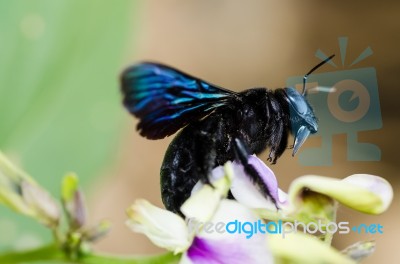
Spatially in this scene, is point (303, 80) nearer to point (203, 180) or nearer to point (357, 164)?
point (203, 180)

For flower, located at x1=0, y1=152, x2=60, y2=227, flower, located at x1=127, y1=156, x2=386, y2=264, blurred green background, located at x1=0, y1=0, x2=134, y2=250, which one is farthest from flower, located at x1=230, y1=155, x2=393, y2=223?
blurred green background, located at x1=0, y1=0, x2=134, y2=250

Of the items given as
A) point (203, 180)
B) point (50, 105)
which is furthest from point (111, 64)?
point (203, 180)

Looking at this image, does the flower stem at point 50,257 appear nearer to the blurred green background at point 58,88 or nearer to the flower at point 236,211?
the flower at point 236,211

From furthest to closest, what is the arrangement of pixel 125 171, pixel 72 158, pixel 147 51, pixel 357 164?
pixel 147 51 < pixel 125 171 < pixel 357 164 < pixel 72 158

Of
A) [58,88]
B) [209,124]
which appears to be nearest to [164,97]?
[209,124]

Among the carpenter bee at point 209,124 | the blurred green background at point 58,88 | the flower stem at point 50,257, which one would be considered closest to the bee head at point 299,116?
the carpenter bee at point 209,124

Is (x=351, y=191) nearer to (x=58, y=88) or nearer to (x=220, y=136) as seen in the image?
(x=220, y=136)

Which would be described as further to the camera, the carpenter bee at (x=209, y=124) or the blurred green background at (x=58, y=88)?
the blurred green background at (x=58, y=88)
